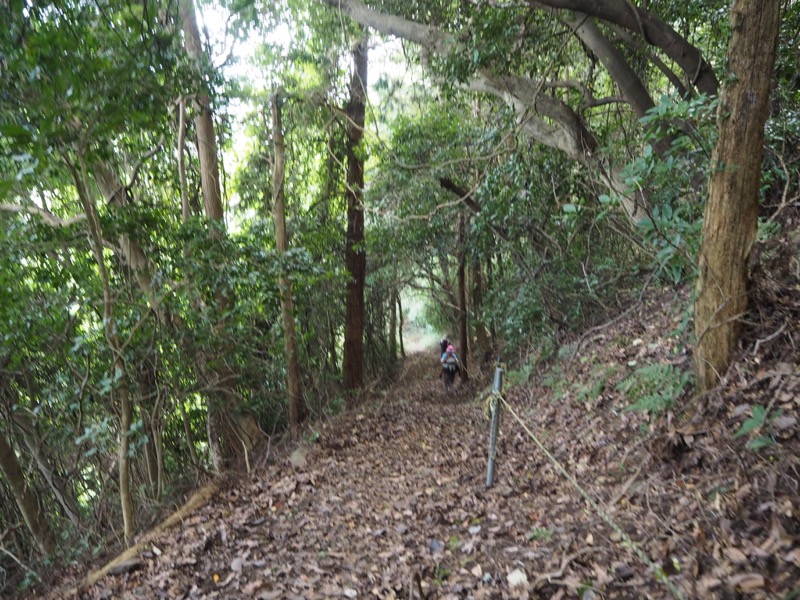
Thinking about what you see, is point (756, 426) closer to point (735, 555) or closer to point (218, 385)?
point (735, 555)

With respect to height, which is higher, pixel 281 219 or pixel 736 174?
pixel 281 219

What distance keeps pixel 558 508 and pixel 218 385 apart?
536cm

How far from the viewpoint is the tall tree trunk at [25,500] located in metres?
8.14

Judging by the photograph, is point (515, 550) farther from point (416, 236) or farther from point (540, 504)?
point (416, 236)

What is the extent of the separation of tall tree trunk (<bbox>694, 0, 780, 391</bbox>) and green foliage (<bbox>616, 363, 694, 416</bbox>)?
0.62 metres

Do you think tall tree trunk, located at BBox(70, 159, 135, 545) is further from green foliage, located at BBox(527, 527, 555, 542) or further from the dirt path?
green foliage, located at BBox(527, 527, 555, 542)

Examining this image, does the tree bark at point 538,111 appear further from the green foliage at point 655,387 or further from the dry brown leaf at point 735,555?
the dry brown leaf at point 735,555

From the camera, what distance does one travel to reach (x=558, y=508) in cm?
431

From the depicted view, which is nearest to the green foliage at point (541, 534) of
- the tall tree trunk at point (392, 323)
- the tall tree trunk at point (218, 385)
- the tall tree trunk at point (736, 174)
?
the tall tree trunk at point (736, 174)

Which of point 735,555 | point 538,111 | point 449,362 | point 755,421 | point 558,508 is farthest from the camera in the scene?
point 449,362

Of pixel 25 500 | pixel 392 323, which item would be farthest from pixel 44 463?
pixel 392 323

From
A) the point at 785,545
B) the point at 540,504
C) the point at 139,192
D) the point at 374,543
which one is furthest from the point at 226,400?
the point at 785,545

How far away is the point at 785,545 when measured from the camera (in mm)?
2648

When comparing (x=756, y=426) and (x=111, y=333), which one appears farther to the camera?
(x=111, y=333)
